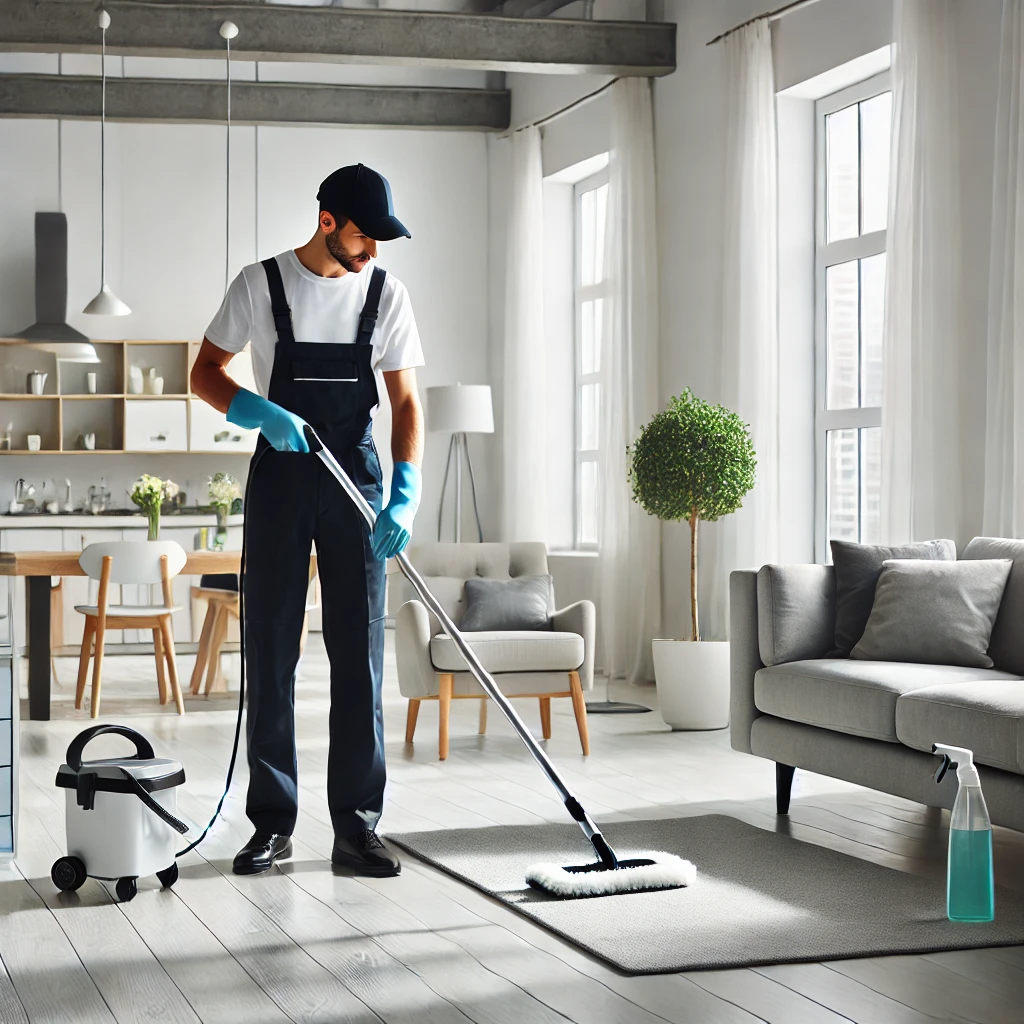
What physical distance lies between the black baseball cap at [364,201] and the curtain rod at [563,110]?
4.38 metres

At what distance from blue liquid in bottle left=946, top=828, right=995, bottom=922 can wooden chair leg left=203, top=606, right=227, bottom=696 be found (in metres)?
4.50

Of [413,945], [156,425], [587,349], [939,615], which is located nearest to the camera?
[413,945]

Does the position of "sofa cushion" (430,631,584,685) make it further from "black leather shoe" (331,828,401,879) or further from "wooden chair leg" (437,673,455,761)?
"black leather shoe" (331,828,401,879)

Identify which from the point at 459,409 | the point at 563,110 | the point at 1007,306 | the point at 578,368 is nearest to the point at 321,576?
the point at 1007,306

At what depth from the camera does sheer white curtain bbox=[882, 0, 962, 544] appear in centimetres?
498

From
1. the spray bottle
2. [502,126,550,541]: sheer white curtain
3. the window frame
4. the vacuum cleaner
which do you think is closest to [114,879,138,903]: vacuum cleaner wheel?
the vacuum cleaner

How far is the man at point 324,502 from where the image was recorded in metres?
3.42

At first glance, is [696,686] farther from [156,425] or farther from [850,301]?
[156,425]

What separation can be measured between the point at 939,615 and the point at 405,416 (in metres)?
1.65

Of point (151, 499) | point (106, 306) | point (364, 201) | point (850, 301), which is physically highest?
point (106, 306)

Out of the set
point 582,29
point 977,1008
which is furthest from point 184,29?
point 977,1008

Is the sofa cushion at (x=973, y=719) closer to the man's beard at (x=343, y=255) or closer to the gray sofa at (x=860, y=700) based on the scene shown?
the gray sofa at (x=860, y=700)

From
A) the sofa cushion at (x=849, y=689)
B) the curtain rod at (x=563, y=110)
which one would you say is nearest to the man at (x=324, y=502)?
the sofa cushion at (x=849, y=689)

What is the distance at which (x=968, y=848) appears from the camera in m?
2.92
